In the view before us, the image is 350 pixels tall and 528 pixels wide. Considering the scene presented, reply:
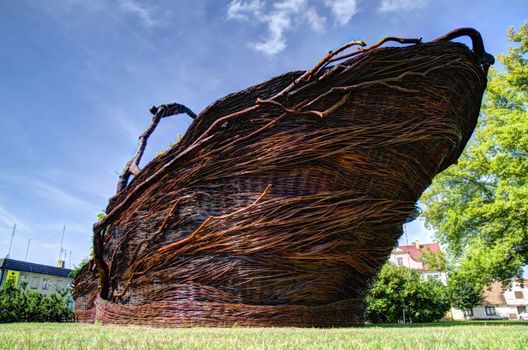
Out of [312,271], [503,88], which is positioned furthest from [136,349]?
[503,88]

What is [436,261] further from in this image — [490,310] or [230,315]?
[490,310]

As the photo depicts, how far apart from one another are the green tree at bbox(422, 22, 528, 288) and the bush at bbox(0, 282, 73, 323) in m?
11.9

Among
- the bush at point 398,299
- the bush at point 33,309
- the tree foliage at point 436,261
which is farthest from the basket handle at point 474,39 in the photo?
the tree foliage at point 436,261

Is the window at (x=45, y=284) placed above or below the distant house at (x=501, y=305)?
above

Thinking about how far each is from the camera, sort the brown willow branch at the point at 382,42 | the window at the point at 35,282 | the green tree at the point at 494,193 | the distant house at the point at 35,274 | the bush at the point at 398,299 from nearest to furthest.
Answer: the brown willow branch at the point at 382,42
the green tree at the point at 494,193
the bush at the point at 398,299
the distant house at the point at 35,274
the window at the point at 35,282

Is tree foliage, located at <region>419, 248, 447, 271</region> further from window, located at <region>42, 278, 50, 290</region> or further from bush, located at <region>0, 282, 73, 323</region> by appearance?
window, located at <region>42, 278, 50, 290</region>

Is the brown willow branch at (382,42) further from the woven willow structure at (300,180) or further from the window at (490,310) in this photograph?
the window at (490,310)

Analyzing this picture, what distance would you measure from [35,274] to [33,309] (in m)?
28.9

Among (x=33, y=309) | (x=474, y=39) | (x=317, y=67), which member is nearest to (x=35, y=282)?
(x=33, y=309)

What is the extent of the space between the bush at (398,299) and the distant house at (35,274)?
20222 mm

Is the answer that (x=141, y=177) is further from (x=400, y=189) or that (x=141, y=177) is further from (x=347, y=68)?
(x=400, y=189)

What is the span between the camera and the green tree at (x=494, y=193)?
37.8 ft

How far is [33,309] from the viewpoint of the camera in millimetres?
4555

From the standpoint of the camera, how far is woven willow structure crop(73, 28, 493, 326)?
7.98ft
